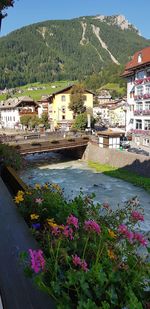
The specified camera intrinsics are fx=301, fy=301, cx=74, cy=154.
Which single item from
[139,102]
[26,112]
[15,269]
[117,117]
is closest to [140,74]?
[139,102]

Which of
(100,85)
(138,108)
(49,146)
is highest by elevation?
(100,85)

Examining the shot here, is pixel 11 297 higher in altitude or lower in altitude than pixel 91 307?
lower

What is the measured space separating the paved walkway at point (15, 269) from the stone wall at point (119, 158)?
24.8 meters

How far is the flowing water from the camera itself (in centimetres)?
2252

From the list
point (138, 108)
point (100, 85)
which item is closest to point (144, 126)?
point (138, 108)

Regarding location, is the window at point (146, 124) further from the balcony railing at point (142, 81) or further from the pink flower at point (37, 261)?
the pink flower at point (37, 261)

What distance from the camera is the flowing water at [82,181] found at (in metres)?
22.5

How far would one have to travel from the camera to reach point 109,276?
108 inches

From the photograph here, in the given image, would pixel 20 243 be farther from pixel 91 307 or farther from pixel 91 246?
pixel 91 307

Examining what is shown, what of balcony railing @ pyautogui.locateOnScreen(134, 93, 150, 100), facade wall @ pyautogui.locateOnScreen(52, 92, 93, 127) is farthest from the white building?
balcony railing @ pyautogui.locateOnScreen(134, 93, 150, 100)

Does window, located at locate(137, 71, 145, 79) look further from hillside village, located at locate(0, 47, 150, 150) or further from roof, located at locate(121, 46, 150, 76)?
roof, located at locate(121, 46, 150, 76)

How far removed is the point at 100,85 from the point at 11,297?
176972 millimetres

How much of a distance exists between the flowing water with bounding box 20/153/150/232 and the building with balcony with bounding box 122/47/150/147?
975 cm

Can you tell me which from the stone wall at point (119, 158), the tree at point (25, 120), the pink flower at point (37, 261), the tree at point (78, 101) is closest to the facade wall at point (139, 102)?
the stone wall at point (119, 158)
